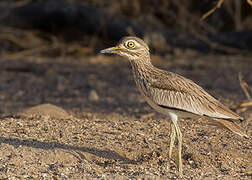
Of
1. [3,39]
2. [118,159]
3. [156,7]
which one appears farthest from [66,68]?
[118,159]

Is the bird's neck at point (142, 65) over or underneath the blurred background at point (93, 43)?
underneath

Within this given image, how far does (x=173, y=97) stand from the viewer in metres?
4.15

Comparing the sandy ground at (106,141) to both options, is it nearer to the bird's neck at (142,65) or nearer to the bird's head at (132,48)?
the bird's neck at (142,65)

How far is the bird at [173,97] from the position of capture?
410cm

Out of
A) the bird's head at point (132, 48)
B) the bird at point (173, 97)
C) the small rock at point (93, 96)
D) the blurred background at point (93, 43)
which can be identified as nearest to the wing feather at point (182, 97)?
the bird at point (173, 97)

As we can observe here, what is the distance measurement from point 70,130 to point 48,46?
18.8ft

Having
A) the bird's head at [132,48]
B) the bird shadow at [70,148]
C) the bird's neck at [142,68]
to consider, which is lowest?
the bird shadow at [70,148]

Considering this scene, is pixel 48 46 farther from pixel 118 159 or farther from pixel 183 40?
pixel 118 159

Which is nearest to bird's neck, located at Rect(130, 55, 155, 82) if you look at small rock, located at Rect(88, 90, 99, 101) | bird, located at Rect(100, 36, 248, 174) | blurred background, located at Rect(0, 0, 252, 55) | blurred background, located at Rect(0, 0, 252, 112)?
bird, located at Rect(100, 36, 248, 174)

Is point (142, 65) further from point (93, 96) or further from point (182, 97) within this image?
point (93, 96)

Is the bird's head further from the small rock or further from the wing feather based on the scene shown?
the small rock

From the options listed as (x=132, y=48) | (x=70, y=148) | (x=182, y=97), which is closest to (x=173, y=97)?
(x=182, y=97)

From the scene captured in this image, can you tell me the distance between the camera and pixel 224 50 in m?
10.6

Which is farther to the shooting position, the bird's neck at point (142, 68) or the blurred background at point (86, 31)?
the blurred background at point (86, 31)
